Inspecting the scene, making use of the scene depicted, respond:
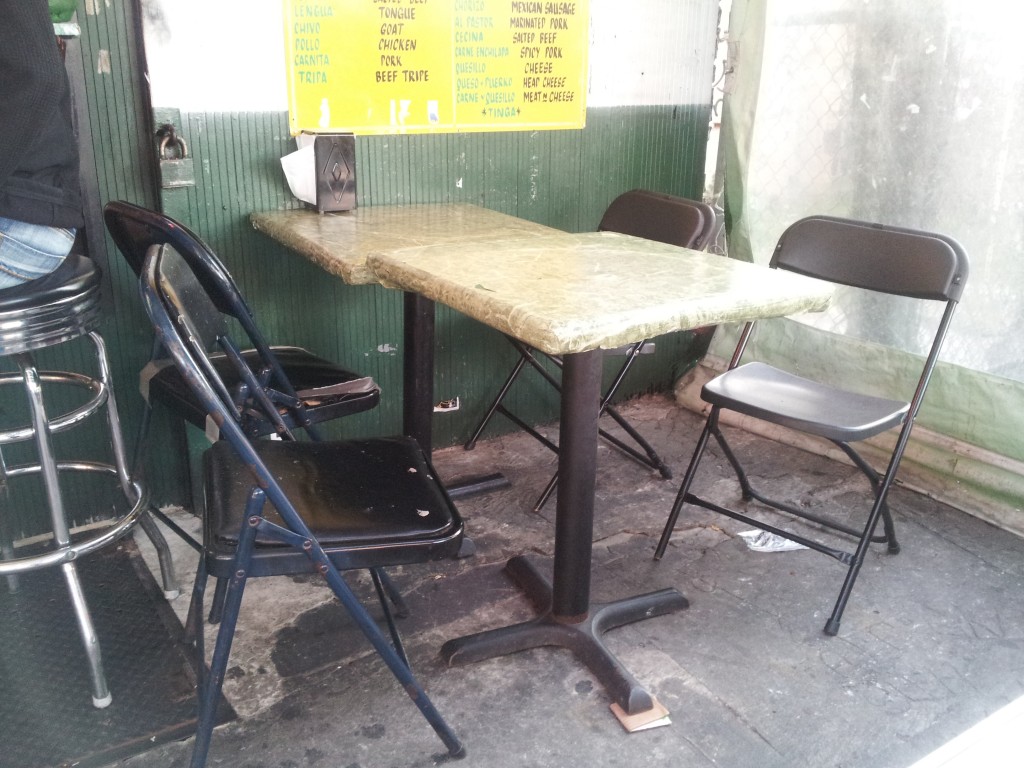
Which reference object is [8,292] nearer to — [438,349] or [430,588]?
[430,588]

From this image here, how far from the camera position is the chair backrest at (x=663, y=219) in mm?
2736

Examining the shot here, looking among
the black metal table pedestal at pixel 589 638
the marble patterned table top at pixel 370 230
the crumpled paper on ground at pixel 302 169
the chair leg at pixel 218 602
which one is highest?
the crumpled paper on ground at pixel 302 169

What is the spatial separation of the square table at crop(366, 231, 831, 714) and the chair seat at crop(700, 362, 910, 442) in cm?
43

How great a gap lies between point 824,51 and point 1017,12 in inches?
25.1

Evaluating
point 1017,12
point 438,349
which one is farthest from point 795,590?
point 1017,12

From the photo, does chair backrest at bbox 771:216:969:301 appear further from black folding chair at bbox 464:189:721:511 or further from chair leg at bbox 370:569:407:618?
chair leg at bbox 370:569:407:618

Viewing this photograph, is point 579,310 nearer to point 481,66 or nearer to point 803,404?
point 803,404

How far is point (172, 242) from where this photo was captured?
6.34 ft

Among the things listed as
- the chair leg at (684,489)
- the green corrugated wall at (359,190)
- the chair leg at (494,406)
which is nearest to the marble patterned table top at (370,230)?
the green corrugated wall at (359,190)

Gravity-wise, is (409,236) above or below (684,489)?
above

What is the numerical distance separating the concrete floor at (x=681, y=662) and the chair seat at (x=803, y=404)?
1.61 feet

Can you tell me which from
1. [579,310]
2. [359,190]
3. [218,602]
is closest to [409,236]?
[359,190]

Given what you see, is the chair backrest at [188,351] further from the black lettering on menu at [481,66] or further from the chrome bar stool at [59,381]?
the black lettering on menu at [481,66]

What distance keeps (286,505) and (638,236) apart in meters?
1.81
